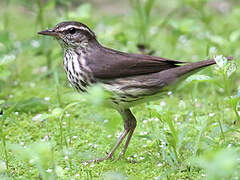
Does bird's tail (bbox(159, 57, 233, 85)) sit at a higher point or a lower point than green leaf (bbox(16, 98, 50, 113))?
higher

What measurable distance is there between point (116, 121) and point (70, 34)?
1.66 meters

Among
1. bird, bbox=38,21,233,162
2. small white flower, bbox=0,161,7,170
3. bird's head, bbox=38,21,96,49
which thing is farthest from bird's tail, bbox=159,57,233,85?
small white flower, bbox=0,161,7,170

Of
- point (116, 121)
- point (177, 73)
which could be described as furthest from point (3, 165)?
point (177, 73)

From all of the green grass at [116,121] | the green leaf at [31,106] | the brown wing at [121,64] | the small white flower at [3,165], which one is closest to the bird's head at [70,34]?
the brown wing at [121,64]

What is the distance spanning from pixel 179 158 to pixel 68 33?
1.68 metres

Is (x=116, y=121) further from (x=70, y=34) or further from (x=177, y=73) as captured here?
(x=70, y=34)

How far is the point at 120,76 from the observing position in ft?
15.8

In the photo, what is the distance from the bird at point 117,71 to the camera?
4.76 metres

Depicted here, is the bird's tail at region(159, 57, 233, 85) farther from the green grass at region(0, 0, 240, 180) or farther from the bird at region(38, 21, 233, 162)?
the green grass at region(0, 0, 240, 180)

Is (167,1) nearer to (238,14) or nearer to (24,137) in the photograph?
(238,14)

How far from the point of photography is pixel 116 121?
12.3 ft

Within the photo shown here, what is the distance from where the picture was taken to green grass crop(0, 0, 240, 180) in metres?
4.04

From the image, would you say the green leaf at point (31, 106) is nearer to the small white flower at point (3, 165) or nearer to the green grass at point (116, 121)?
the green grass at point (116, 121)

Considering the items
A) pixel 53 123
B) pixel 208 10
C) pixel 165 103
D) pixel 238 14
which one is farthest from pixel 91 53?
pixel 208 10
